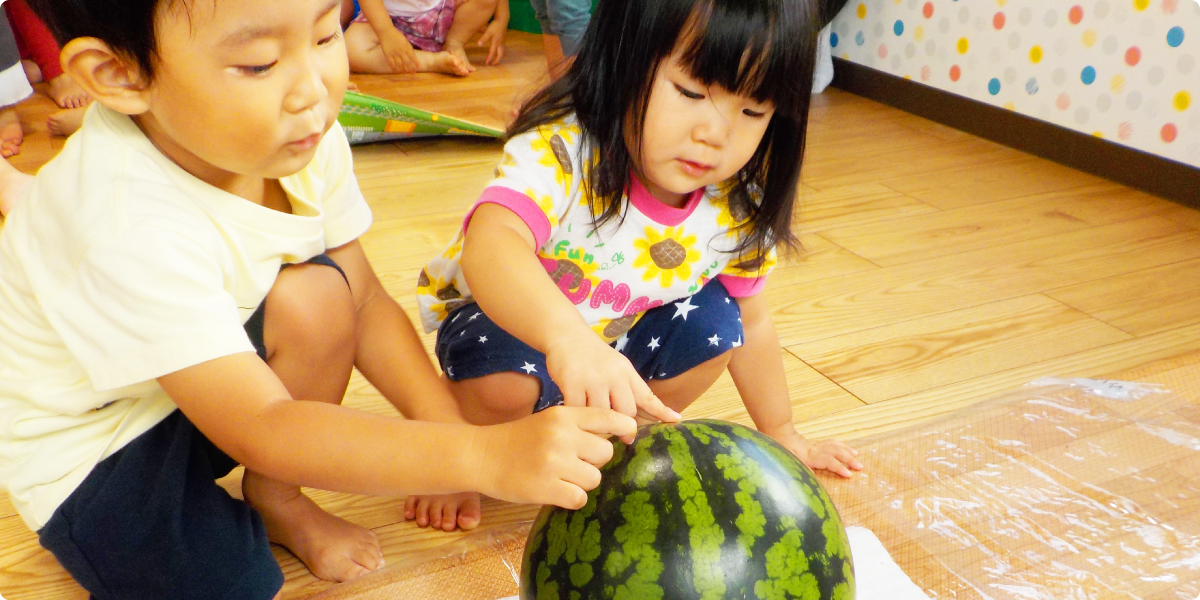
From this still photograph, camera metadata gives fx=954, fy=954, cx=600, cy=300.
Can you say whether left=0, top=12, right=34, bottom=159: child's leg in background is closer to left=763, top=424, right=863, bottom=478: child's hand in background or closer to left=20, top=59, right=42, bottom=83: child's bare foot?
left=20, top=59, right=42, bottom=83: child's bare foot

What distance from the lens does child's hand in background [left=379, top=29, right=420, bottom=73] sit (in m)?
3.53

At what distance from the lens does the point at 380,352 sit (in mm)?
1164

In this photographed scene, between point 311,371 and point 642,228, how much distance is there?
1.51ft

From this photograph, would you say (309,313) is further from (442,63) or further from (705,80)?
(442,63)

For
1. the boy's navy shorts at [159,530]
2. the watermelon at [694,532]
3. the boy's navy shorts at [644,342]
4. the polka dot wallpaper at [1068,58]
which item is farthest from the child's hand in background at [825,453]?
the polka dot wallpaper at [1068,58]

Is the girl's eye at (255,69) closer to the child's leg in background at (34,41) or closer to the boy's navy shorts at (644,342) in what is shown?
the boy's navy shorts at (644,342)

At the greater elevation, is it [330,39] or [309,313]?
[330,39]

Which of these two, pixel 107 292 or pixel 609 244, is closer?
pixel 107 292

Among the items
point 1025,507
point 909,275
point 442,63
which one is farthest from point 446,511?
point 442,63

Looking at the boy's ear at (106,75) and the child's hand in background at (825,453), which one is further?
the child's hand in background at (825,453)

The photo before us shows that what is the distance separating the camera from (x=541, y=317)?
97 cm

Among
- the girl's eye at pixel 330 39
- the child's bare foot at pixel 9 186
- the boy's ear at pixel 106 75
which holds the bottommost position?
the child's bare foot at pixel 9 186

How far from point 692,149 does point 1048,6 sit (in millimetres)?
1903

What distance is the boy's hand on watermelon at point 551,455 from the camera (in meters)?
0.77
